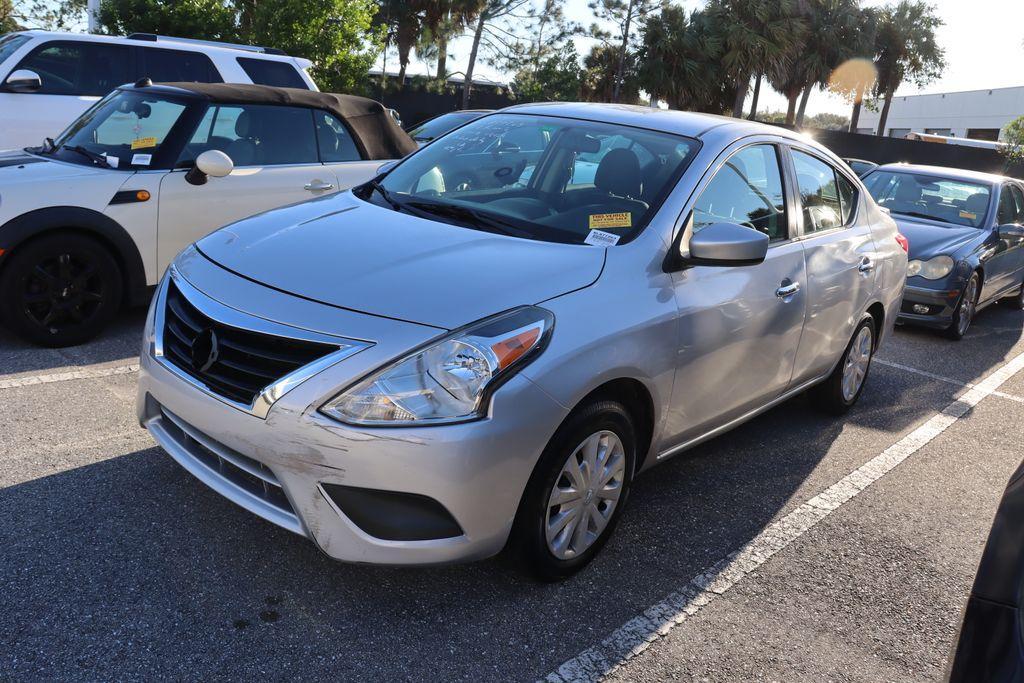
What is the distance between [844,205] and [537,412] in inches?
119

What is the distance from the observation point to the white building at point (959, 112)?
57.0 meters

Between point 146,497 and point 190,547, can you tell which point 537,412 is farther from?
point 146,497

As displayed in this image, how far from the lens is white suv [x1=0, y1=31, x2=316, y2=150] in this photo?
8.13m

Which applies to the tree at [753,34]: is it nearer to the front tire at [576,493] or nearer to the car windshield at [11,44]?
the car windshield at [11,44]

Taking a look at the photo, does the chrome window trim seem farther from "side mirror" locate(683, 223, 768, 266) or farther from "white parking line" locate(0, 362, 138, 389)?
"white parking line" locate(0, 362, 138, 389)

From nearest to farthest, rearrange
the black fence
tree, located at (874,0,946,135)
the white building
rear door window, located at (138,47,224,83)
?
rear door window, located at (138,47,224,83), the black fence, tree, located at (874,0,946,135), the white building

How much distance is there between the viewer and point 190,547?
3119 mm

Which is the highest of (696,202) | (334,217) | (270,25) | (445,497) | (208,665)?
(270,25)

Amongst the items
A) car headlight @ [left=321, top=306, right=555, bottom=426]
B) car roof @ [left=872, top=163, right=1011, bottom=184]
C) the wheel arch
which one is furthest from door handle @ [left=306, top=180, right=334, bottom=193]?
car roof @ [left=872, top=163, right=1011, bottom=184]

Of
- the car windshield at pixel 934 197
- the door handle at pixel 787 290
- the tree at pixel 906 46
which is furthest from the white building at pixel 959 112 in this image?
the door handle at pixel 787 290

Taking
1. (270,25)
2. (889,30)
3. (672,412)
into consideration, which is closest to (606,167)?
(672,412)

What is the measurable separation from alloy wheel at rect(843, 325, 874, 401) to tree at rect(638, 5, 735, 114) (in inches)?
1316

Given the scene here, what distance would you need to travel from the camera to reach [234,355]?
9.16ft

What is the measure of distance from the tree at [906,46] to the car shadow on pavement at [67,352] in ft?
160
